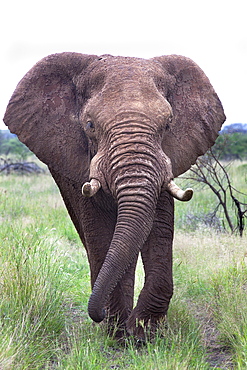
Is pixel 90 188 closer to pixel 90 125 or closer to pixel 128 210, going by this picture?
pixel 128 210

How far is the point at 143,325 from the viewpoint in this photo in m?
4.75

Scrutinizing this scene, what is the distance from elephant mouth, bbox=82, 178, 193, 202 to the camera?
13.0ft

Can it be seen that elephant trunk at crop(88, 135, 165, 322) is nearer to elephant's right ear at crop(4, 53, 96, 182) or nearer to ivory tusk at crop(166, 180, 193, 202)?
ivory tusk at crop(166, 180, 193, 202)

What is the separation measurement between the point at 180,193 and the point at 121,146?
53 cm

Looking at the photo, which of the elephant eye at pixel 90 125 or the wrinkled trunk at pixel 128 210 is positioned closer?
the wrinkled trunk at pixel 128 210

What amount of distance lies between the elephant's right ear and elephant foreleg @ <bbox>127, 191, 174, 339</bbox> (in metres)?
0.80

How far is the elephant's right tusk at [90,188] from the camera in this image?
4.02 metres

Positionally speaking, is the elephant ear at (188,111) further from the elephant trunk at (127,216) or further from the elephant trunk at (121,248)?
the elephant trunk at (121,248)

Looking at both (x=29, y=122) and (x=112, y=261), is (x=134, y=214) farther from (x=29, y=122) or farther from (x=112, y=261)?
(x=29, y=122)

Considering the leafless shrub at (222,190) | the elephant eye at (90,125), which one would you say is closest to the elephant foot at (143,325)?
the elephant eye at (90,125)

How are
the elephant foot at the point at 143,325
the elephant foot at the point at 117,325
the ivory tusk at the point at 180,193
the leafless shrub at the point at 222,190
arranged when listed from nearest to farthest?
the ivory tusk at the point at 180,193, the elephant foot at the point at 143,325, the elephant foot at the point at 117,325, the leafless shrub at the point at 222,190

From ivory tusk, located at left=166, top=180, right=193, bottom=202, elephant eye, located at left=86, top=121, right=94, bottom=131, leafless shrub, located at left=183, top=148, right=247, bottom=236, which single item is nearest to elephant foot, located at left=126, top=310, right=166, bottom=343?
ivory tusk, located at left=166, top=180, right=193, bottom=202

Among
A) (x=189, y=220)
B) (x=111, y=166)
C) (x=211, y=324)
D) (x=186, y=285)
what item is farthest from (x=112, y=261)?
(x=189, y=220)

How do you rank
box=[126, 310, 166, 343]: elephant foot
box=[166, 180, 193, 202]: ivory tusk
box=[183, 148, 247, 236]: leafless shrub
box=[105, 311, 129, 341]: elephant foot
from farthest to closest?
1. box=[183, 148, 247, 236]: leafless shrub
2. box=[105, 311, 129, 341]: elephant foot
3. box=[126, 310, 166, 343]: elephant foot
4. box=[166, 180, 193, 202]: ivory tusk
